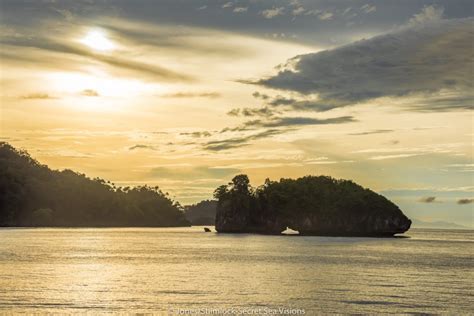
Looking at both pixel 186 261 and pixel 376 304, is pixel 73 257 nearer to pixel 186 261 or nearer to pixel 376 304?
pixel 186 261

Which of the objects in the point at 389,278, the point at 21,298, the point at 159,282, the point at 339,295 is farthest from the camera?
the point at 389,278

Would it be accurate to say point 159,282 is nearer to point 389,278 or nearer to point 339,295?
point 339,295

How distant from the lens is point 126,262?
440ft

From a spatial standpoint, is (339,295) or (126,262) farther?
(126,262)

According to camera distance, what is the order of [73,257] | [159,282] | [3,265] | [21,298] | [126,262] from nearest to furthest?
[21,298] < [159,282] < [3,265] < [126,262] < [73,257]

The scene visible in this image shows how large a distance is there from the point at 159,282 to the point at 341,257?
68149 mm

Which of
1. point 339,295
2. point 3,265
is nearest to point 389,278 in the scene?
point 339,295

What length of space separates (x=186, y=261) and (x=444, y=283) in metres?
54.7

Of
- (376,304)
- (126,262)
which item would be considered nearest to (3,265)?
(126,262)

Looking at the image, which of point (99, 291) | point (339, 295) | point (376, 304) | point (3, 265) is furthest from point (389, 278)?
point (3, 265)

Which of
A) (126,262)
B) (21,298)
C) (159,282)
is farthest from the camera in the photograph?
(126,262)

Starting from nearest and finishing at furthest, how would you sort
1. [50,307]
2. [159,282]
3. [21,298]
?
[50,307] → [21,298] → [159,282]

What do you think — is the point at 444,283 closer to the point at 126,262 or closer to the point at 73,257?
the point at 126,262

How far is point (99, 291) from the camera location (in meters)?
83.0
